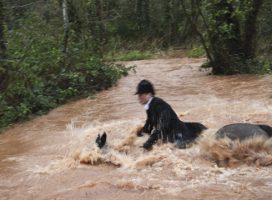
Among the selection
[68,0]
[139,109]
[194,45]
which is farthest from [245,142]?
[194,45]

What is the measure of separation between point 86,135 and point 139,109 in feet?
9.49

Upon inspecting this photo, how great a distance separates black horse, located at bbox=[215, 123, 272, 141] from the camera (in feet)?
25.0

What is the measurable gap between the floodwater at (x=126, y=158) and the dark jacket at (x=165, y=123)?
0.22 m

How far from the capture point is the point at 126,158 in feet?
27.5

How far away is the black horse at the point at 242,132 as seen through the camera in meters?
7.62

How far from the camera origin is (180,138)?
8484 mm

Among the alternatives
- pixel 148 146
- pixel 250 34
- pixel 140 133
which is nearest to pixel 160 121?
pixel 148 146

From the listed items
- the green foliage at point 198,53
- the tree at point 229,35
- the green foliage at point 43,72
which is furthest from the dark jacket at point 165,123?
the green foliage at point 198,53

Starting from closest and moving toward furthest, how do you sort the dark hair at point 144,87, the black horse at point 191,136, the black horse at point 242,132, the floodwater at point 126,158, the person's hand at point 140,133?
the floodwater at point 126,158 → the black horse at point 242,132 → the dark hair at point 144,87 → the black horse at point 191,136 → the person's hand at point 140,133

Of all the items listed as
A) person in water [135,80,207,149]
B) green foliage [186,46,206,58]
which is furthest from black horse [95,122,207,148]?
green foliage [186,46,206,58]

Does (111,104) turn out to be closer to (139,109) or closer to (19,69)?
(139,109)

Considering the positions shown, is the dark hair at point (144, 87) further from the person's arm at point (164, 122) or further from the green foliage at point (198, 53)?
the green foliage at point (198, 53)

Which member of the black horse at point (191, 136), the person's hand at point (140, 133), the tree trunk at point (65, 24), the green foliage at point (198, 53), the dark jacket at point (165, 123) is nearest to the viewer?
the dark jacket at point (165, 123)

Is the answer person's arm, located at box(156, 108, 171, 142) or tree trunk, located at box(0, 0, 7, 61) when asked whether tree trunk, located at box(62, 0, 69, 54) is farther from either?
person's arm, located at box(156, 108, 171, 142)
